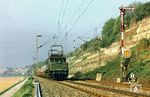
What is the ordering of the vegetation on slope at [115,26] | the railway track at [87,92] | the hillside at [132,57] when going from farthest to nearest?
the vegetation on slope at [115,26]
the hillside at [132,57]
the railway track at [87,92]

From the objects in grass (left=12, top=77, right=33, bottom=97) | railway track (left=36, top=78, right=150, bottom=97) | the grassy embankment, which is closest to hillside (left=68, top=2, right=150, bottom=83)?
the grassy embankment

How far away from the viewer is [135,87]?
1543 inches

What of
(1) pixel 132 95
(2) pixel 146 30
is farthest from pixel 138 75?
(2) pixel 146 30

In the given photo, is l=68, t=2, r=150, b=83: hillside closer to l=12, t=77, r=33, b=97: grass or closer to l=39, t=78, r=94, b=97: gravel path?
l=39, t=78, r=94, b=97: gravel path

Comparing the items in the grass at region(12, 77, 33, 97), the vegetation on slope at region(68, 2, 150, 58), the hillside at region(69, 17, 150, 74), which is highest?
the vegetation on slope at region(68, 2, 150, 58)

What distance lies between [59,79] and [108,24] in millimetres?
84904

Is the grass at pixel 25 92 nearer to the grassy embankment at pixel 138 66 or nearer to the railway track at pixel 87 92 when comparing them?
the railway track at pixel 87 92

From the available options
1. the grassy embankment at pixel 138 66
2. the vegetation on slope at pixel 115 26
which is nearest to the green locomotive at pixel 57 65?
the grassy embankment at pixel 138 66

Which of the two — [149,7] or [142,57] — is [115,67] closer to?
[142,57]

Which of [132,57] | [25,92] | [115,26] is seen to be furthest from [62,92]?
[115,26]

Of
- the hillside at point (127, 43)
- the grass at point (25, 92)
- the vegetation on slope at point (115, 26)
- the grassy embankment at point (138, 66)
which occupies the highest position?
the vegetation on slope at point (115, 26)

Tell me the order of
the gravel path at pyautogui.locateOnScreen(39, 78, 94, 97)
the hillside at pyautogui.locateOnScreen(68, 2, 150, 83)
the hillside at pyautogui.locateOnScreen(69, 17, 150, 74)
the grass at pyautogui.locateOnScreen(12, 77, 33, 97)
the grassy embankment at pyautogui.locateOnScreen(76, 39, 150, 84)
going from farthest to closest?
the hillside at pyautogui.locateOnScreen(69, 17, 150, 74) → the hillside at pyautogui.locateOnScreen(68, 2, 150, 83) → the grassy embankment at pyautogui.locateOnScreen(76, 39, 150, 84) → the grass at pyautogui.locateOnScreen(12, 77, 33, 97) → the gravel path at pyautogui.locateOnScreen(39, 78, 94, 97)

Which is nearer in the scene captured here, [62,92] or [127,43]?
[62,92]

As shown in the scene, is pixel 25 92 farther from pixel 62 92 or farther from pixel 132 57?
pixel 132 57
